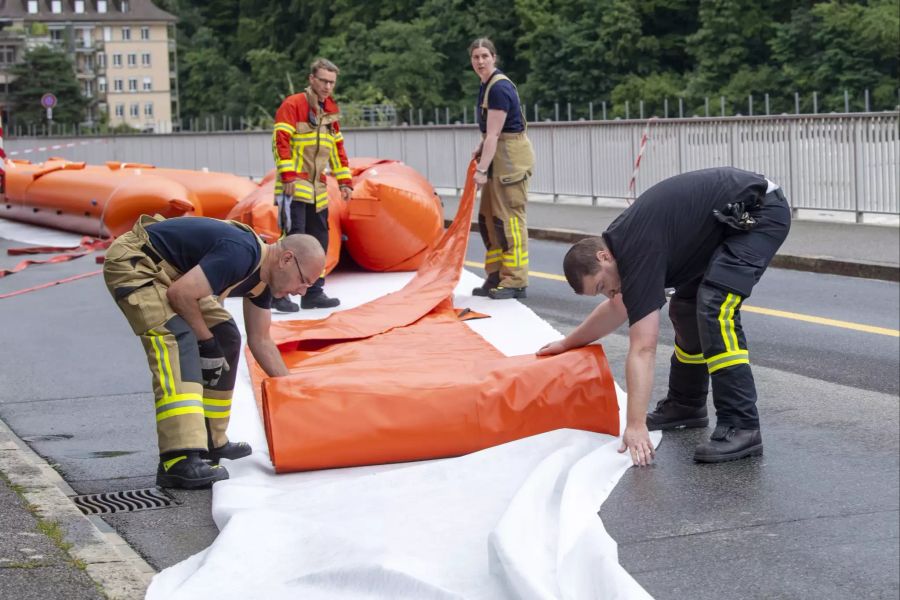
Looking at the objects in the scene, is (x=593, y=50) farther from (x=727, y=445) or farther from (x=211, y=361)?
(x=211, y=361)

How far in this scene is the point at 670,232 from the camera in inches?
236

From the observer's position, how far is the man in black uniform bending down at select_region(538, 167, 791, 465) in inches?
228

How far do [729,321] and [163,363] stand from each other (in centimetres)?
247

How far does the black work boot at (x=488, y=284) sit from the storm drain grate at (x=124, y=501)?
558 cm

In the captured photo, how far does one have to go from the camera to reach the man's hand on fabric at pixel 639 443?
5969 millimetres

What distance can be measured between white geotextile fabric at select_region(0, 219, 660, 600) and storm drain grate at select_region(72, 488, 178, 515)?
293 millimetres

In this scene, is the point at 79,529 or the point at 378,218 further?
the point at 378,218

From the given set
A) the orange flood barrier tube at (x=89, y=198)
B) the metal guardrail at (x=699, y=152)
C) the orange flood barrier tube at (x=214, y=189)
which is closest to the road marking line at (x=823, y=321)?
the metal guardrail at (x=699, y=152)

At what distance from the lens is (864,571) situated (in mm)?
5086

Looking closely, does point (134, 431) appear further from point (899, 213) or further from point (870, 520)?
point (899, 213)

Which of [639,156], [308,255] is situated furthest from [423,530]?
[639,156]

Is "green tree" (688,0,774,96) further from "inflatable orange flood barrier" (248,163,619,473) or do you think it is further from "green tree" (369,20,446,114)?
"inflatable orange flood barrier" (248,163,619,473)

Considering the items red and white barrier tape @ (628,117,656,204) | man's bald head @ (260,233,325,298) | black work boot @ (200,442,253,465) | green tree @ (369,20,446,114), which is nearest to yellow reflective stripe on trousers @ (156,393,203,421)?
black work boot @ (200,442,253,465)

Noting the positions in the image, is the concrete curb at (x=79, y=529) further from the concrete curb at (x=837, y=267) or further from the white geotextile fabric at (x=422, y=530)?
the concrete curb at (x=837, y=267)
